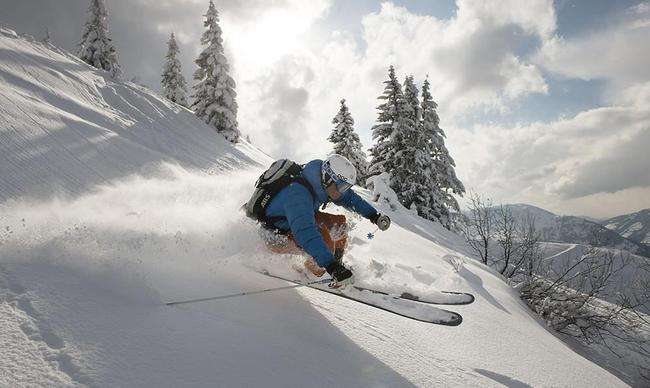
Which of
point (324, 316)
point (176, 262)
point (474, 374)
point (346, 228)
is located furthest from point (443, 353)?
point (176, 262)

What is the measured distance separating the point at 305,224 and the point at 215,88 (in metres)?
29.5

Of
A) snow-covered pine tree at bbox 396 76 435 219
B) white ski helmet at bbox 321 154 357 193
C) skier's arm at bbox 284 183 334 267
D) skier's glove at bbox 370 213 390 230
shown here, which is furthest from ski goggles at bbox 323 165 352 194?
snow-covered pine tree at bbox 396 76 435 219

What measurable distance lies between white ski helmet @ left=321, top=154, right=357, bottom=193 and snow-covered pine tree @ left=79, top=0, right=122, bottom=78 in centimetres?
3872

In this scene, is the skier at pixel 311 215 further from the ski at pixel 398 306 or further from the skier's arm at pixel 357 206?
the skier's arm at pixel 357 206

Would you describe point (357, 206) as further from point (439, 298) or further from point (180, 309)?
point (180, 309)

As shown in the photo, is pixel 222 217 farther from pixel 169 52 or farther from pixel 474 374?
pixel 169 52

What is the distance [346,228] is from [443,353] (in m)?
1.98

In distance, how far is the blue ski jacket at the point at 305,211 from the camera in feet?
13.2

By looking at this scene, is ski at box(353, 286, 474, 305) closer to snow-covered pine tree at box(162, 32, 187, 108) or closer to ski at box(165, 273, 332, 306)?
ski at box(165, 273, 332, 306)

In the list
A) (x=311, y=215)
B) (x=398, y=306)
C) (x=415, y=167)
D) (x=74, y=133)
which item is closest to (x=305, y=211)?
(x=311, y=215)

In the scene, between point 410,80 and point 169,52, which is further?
point 169,52

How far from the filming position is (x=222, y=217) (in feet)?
18.1

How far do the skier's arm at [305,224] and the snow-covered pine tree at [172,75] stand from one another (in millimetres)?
44434

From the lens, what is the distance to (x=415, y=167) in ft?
88.7
